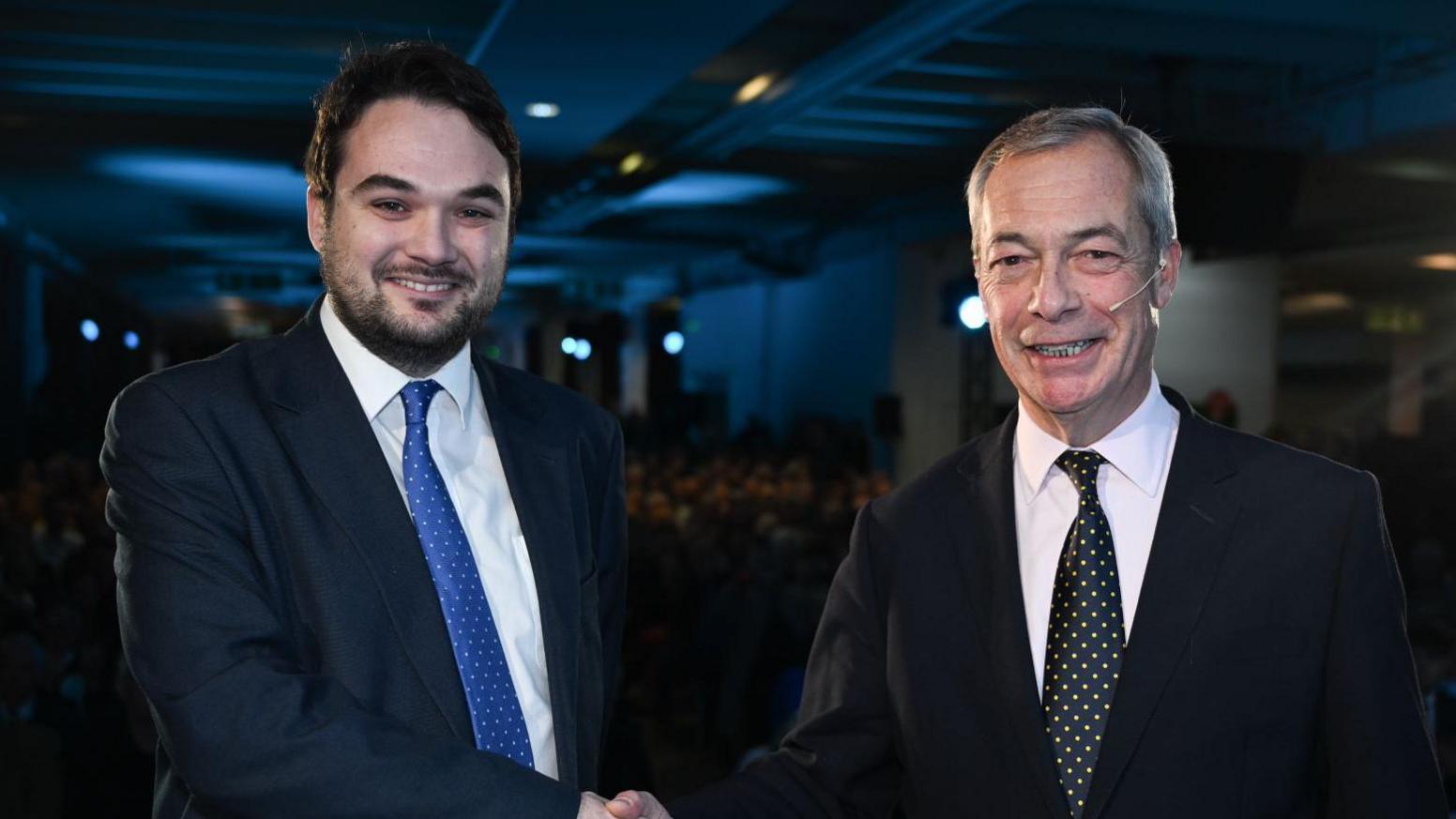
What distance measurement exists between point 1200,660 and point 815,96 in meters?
6.57

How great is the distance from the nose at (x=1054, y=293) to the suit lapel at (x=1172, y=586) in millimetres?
262

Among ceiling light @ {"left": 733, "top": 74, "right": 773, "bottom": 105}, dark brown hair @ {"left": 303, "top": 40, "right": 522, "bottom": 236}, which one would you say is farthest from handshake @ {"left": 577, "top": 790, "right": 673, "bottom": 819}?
ceiling light @ {"left": 733, "top": 74, "right": 773, "bottom": 105}

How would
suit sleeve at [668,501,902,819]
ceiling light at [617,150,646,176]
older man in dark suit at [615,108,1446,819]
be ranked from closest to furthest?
1. older man in dark suit at [615,108,1446,819]
2. suit sleeve at [668,501,902,819]
3. ceiling light at [617,150,646,176]

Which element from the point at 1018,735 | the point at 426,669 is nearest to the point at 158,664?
the point at 426,669

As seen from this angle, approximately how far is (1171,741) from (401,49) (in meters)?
1.33

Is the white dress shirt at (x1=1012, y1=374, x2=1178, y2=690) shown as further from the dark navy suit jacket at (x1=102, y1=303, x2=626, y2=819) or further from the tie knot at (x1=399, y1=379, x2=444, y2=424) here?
the tie knot at (x1=399, y1=379, x2=444, y2=424)

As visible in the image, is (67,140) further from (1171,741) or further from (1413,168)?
(1171,741)

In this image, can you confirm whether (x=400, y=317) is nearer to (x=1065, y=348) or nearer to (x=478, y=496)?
(x=478, y=496)

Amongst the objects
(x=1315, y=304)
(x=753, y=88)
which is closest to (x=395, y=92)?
(x=753, y=88)

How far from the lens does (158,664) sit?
149cm

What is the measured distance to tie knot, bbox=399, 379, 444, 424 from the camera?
1743 mm

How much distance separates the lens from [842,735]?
1.89 meters

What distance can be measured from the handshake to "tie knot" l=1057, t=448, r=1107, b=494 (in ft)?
2.34

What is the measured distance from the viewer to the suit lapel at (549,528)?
5.63 feet
